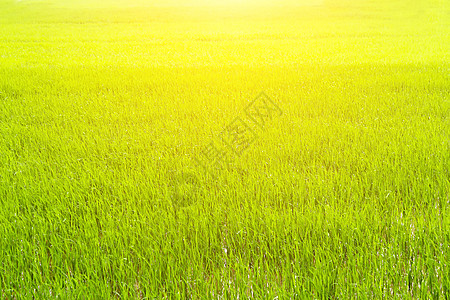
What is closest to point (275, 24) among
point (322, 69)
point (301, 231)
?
point (322, 69)

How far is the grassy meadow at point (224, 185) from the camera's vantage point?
6.02ft

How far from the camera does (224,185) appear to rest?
2.74 metres

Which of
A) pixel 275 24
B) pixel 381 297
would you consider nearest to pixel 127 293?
pixel 381 297

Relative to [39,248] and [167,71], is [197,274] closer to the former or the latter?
[39,248]

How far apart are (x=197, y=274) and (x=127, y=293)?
0.37 metres

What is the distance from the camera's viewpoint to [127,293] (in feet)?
5.89

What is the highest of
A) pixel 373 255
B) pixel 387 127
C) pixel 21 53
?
pixel 21 53

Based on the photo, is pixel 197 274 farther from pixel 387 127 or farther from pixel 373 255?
pixel 387 127

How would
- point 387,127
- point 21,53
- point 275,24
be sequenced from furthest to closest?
point 275,24
point 21,53
point 387,127

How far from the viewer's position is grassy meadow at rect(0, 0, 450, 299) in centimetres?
183

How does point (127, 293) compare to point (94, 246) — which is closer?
point (127, 293)

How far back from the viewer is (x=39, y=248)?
2133 mm

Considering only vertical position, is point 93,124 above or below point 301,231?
above

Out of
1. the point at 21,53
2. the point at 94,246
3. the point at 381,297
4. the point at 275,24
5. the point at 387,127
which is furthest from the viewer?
the point at 275,24
